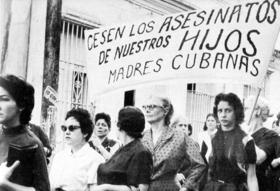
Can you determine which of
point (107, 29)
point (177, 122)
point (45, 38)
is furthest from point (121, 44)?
point (45, 38)

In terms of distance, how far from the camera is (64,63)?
259 inches

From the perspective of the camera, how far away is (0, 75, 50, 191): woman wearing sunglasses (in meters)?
2.30

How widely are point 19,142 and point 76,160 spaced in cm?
155

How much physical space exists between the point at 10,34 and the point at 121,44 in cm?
162

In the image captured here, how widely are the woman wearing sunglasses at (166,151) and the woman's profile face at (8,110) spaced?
156cm

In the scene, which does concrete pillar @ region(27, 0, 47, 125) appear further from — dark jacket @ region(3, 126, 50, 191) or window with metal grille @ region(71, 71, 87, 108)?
dark jacket @ region(3, 126, 50, 191)

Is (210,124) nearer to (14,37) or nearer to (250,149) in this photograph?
(250,149)

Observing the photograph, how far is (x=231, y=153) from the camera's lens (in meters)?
4.10

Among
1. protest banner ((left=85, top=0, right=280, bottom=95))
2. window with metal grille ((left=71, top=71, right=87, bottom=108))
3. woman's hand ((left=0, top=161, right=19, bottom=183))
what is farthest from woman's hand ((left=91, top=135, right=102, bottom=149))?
woman's hand ((left=0, top=161, right=19, bottom=183))

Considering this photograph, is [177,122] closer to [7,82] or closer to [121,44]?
[121,44]

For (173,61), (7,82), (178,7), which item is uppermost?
(178,7)

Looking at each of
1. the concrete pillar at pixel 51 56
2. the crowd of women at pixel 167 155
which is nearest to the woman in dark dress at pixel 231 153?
the crowd of women at pixel 167 155

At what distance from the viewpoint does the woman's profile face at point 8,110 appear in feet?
7.96

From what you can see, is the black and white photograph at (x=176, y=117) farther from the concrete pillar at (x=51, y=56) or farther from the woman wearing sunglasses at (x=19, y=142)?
the woman wearing sunglasses at (x=19, y=142)
